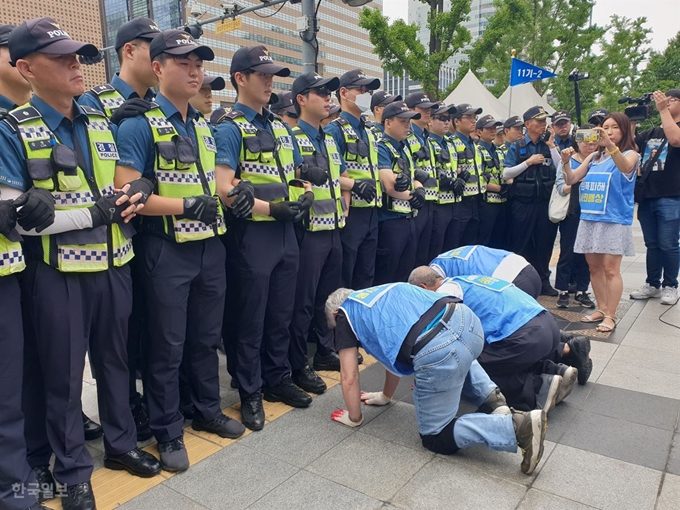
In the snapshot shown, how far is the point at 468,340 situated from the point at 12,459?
7.23 ft

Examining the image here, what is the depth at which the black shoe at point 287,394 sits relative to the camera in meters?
3.56

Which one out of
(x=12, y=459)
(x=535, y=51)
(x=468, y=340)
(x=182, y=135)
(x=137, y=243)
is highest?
(x=535, y=51)

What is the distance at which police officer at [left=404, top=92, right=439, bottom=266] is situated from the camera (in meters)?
5.41

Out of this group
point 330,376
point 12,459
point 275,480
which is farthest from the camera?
point 330,376

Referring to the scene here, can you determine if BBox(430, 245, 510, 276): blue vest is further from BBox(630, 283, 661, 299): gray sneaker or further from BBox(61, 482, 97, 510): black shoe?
BBox(630, 283, 661, 299): gray sneaker

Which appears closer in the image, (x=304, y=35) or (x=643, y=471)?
(x=643, y=471)

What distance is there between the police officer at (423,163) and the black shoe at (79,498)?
3704 millimetres

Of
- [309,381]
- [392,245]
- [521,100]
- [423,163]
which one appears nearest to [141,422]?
[309,381]

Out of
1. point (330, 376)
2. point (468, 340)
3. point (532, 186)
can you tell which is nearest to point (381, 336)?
point (468, 340)

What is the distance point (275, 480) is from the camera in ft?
8.82

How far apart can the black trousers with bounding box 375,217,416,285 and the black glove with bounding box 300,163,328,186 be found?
147 centimetres

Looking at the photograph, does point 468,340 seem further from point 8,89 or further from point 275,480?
point 8,89

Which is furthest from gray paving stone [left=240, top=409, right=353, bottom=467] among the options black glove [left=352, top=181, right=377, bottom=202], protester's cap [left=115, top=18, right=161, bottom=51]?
protester's cap [left=115, top=18, right=161, bottom=51]

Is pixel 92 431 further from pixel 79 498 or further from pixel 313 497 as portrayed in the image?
pixel 313 497
